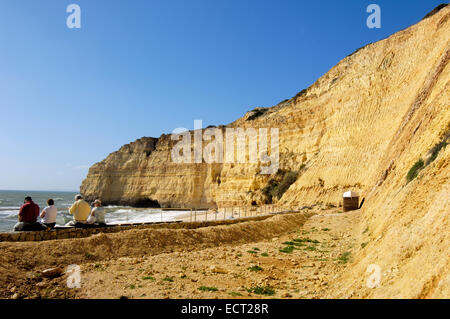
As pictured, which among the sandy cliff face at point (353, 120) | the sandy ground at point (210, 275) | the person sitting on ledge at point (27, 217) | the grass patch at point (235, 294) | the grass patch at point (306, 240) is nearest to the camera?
the grass patch at point (235, 294)

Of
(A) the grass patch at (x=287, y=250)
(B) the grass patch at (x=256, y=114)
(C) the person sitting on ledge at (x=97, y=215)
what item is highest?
(B) the grass patch at (x=256, y=114)

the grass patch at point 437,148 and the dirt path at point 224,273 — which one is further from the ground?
the grass patch at point 437,148

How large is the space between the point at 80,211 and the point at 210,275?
17.3 ft

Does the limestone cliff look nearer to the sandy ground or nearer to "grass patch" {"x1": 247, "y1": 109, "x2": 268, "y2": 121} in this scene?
"grass patch" {"x1": 247, "y1": 109, "x2": 268, "y2": 121}

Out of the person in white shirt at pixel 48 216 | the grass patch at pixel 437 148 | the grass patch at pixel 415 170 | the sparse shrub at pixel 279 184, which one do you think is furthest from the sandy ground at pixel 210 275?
the sparse shrub at pixel 279 184

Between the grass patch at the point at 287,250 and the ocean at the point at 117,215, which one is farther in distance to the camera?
the ocean at the point at 117,215

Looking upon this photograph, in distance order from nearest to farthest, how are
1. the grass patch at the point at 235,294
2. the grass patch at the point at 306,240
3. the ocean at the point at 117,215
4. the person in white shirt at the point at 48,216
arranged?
1. the grass patch at the point at 235,294
2. the person in white shirt at the point at 48,216
3. the grass patch at the point at 306,240
4. the ocean at the point at 117,215

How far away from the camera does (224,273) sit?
7.80m

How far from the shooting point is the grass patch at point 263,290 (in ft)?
20.2

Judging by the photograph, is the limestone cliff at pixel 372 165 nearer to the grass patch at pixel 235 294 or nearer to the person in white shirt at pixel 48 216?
the grass patch at pixel 235 294

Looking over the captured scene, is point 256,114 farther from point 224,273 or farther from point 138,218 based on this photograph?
point 224,273

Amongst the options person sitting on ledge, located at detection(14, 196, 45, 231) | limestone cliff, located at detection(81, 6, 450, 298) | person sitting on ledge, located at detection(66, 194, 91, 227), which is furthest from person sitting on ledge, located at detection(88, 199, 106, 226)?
limestone cliff, located at detection(81, 6, 450, 298)

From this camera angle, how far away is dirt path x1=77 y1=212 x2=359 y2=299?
6.14 meters
